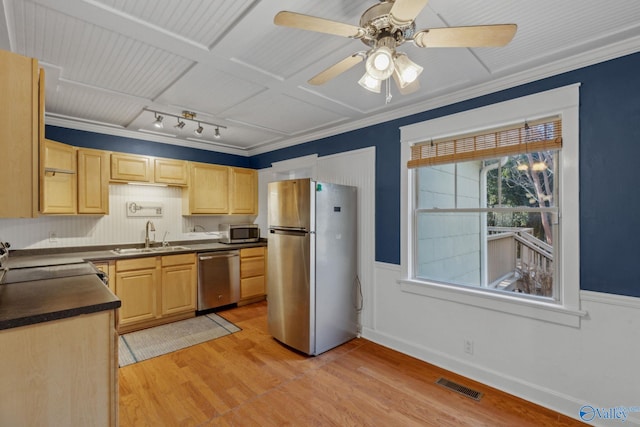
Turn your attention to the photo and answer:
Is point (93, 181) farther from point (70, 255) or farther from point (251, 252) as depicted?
point (251, 252)

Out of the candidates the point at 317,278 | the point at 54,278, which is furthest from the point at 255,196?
the point at 54,278

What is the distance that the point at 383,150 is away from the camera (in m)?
3.25

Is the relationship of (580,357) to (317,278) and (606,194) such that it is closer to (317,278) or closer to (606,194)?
(606,194)

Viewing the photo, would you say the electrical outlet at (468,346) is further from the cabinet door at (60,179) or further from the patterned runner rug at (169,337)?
the cabinet door at (60,179)

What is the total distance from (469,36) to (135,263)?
3.81m

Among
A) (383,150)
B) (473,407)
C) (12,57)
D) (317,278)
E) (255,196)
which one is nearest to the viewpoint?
(12,57)

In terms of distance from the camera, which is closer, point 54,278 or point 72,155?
point 54,278

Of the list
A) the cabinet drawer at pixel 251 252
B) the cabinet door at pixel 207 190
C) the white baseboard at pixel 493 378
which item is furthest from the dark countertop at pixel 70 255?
the white baseboard at pixel 493 378

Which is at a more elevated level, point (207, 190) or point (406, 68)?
point (406, 68)

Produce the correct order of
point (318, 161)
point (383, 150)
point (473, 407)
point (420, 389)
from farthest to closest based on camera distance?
point (318, 161), point (383, 150), point (420, 389), point (473, 407)

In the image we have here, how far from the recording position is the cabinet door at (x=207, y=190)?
4.35 metres

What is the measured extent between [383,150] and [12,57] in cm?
282

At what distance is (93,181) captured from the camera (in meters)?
3.47

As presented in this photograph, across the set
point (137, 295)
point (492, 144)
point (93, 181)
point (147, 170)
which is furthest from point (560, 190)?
point (93, 181)
